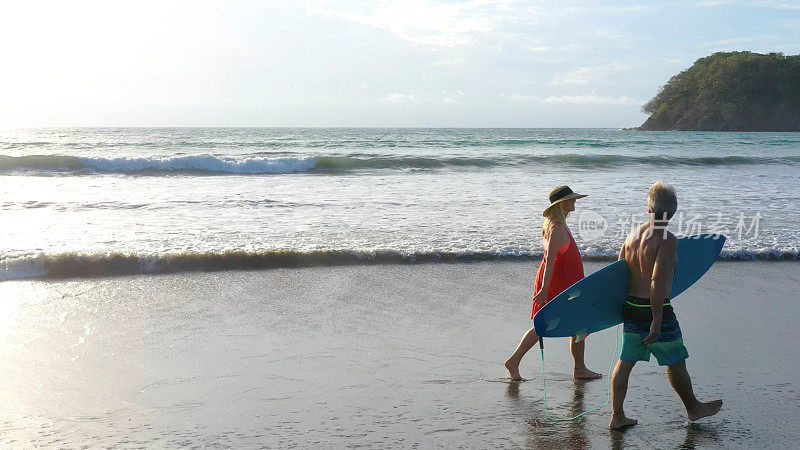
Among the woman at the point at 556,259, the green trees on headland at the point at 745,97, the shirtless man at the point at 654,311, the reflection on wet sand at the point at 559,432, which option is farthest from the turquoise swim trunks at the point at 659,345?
the green trees on headland at the point at 745,97

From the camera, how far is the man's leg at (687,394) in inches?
131

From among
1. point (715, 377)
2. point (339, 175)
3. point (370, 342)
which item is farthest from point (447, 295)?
point (339, 175)

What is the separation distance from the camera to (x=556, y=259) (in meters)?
4.01

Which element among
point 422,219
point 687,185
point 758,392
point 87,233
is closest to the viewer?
point 758,392

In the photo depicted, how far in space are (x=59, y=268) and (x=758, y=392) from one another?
20.4 feet

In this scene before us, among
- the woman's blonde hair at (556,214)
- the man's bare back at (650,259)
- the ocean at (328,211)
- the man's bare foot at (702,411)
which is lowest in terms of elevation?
the man's bare foot at (702,411)

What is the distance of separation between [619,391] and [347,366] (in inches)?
67.8

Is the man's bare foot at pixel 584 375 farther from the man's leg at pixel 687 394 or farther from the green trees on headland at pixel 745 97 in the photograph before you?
the green trees on headland at pixel 745 97

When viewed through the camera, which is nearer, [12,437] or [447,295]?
[12,437]

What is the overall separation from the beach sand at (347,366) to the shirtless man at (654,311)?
0.21m

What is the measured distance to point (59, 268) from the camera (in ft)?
21.9

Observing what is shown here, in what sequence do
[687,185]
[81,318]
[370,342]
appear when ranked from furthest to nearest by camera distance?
[687,185] → [81,318] → [370,342]

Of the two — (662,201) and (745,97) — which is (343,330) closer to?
(662,201)

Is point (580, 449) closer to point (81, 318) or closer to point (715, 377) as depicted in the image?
point (715, 377)
